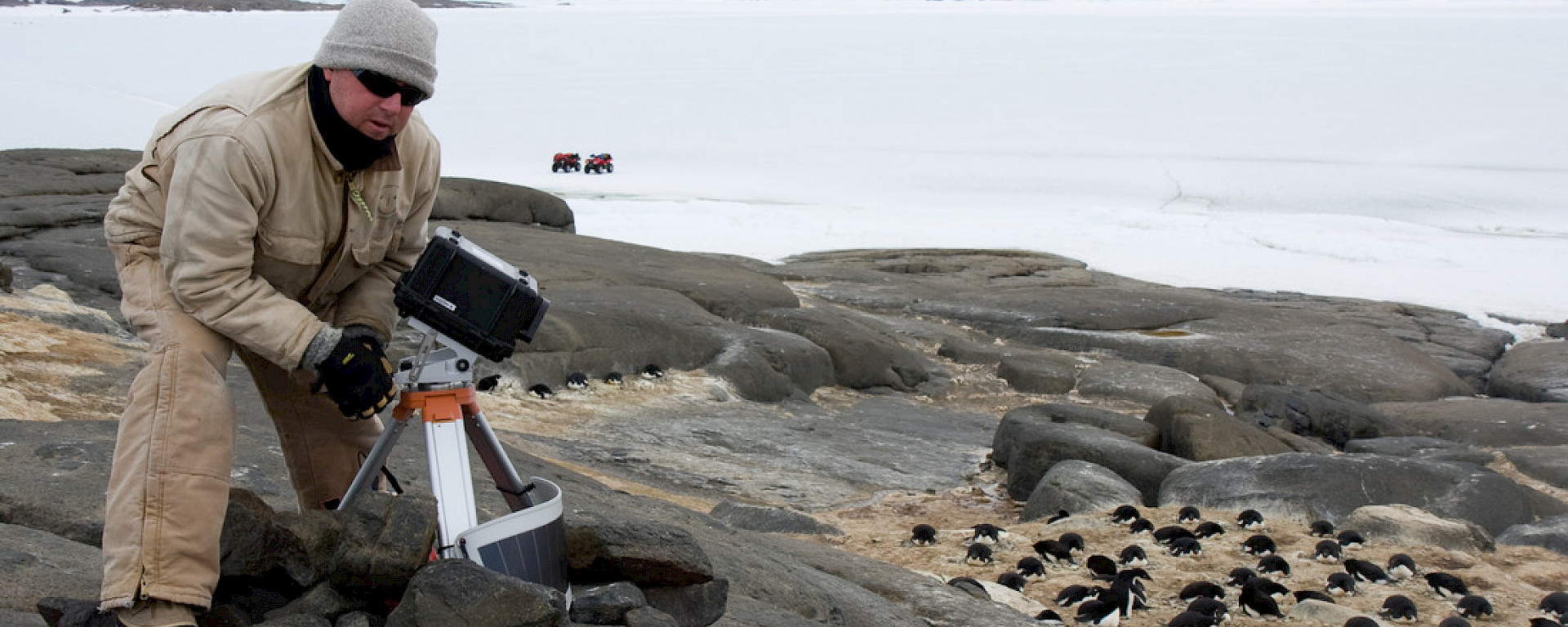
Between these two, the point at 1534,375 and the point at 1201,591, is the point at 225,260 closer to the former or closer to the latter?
the point at 1201,591

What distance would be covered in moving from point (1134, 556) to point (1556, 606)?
5.29 feet

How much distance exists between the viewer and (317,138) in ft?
8.77

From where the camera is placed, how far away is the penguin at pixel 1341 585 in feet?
17.7

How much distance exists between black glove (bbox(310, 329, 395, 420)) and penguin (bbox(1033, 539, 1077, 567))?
12.1ft

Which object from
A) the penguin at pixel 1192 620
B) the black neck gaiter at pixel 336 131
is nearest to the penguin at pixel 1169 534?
the penguin at pixel 1192 620

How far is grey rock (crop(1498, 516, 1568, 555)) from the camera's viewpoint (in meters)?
6.77

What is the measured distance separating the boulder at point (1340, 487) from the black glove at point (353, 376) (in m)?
5.55

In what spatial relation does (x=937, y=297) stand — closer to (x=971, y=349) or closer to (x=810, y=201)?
(x=971, y=349)

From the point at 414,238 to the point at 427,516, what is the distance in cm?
74

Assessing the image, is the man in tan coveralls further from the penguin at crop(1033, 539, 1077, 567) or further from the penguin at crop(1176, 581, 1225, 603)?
the penguin at crop(1033, 539, 1077, 567)

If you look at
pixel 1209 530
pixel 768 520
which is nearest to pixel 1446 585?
pixel 1209 530

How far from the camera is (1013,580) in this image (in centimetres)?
524

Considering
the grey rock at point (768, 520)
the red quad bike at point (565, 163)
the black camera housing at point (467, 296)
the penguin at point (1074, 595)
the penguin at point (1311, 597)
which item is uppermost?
the red quad bike at point (565, 163)

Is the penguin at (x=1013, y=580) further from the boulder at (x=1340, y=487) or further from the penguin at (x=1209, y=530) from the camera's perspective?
the boulder at (x=1340, y=487)
